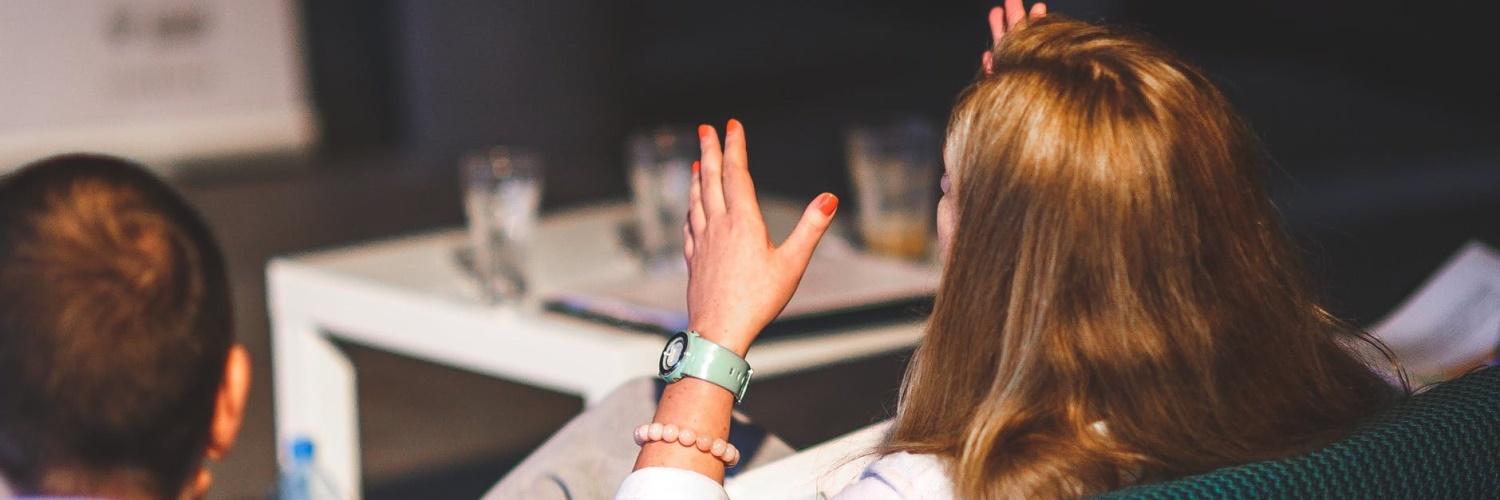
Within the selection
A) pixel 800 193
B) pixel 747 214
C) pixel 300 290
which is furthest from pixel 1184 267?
pixel 800 193

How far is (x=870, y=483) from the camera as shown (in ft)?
2.95

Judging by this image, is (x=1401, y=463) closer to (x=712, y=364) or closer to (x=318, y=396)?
(x=712, y=364)

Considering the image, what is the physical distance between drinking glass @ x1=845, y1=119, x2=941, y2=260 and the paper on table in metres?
0.63

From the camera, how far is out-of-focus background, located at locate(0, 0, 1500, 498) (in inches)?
127

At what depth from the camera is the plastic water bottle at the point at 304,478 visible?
70.2 inches

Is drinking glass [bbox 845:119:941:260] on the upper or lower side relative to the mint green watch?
lower

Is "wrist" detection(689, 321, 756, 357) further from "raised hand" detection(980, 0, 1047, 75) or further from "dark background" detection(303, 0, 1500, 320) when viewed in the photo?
"dark background" detection(303, 0, 1500, 320)

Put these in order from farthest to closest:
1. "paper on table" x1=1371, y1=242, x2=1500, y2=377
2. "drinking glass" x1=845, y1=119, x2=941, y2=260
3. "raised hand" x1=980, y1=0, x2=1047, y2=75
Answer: "drinking glass" x1=845, y1=119, x2=941, y2=260 < "paper on table" x1=1371, y1=242, x2=1500, y2=377 < "raised hand" x1=980, y1=0, x2=1047, y2=75

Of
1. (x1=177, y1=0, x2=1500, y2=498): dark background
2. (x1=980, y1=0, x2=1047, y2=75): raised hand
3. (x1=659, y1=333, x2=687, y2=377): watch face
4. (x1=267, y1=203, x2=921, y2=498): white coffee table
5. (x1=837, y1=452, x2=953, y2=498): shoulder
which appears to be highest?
(x1=980, y1=0, x2=1047, y2=75): raised hand

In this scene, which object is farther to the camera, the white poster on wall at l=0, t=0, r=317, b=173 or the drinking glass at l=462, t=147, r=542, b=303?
the white poster on wall at l=0, t=0, r=317, b=173

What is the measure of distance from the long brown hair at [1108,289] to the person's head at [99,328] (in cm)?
43

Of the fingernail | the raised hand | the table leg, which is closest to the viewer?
the fingernail

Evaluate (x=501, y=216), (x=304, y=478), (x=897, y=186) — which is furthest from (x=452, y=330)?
(x=897, y=186)

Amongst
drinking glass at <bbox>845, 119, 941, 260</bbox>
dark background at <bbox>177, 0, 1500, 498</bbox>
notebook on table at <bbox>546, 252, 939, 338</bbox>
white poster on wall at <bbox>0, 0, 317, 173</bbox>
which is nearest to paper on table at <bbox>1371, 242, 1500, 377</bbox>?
dark background at <bbox>177, 0, 1500, 498</bbox>
